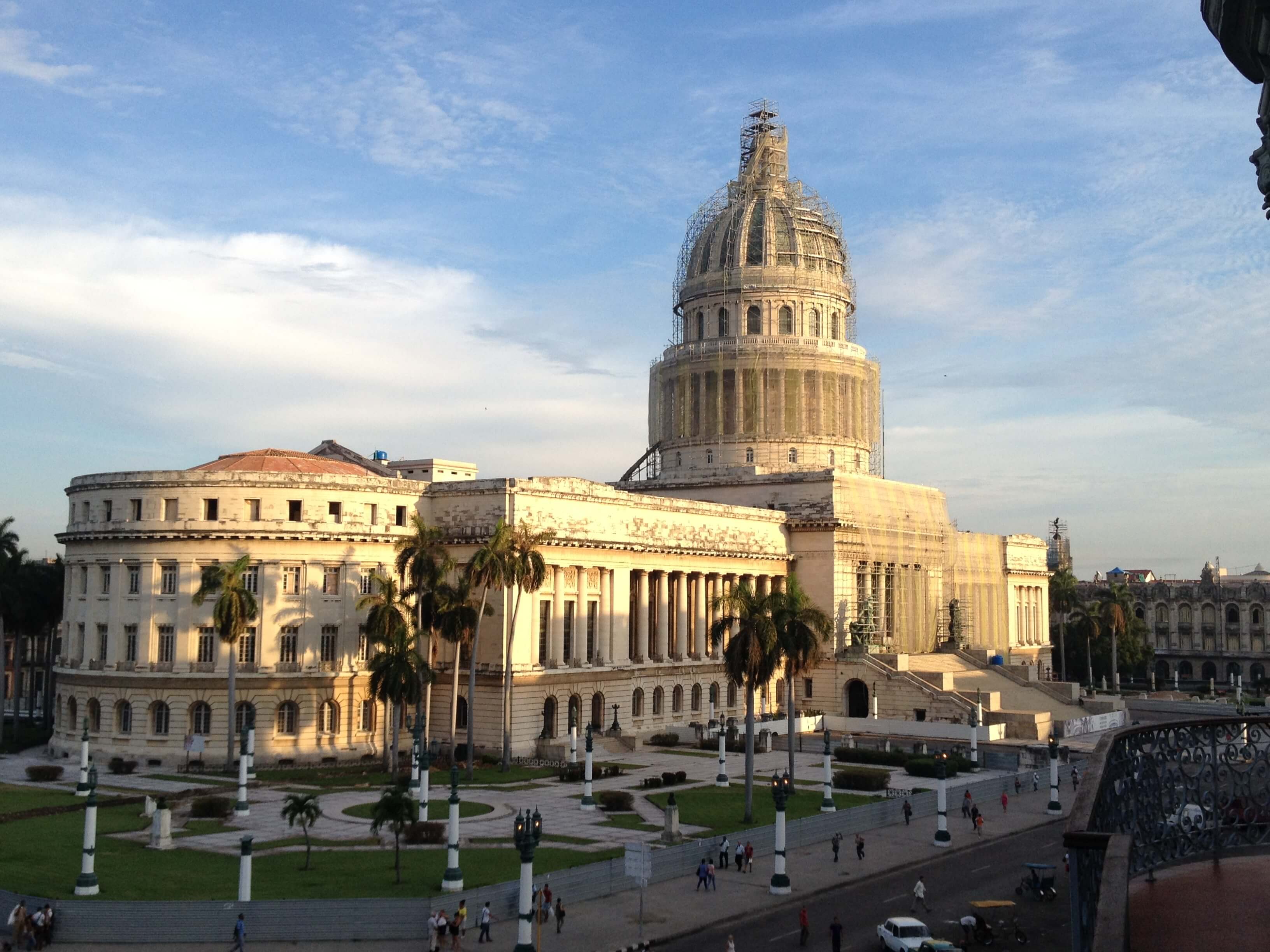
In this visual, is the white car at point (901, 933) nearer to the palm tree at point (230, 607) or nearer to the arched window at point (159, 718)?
the palm tree at point (230, 607)

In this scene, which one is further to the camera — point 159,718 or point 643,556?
point 643,556

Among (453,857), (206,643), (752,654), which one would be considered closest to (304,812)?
(453,857)

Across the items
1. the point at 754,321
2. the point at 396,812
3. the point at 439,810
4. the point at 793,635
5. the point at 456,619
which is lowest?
the point at 439,810

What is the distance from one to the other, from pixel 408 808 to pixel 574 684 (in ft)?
120

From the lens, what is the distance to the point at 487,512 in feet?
247

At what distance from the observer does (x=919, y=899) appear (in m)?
39.3

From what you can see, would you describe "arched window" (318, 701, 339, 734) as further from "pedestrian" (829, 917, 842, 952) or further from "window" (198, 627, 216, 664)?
"pedestrian" (829, 917, 842, 952)

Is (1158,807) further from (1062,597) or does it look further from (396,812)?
(1062,597)

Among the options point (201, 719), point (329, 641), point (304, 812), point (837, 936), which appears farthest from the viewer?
point (329, 641)

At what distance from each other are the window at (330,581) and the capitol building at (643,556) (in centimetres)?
19

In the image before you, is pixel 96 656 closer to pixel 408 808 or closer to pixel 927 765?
pixel 408 808

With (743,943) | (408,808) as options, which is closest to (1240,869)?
(743,943)

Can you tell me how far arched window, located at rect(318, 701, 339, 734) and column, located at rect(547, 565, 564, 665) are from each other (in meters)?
12.8

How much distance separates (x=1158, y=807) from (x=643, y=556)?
6782cm
